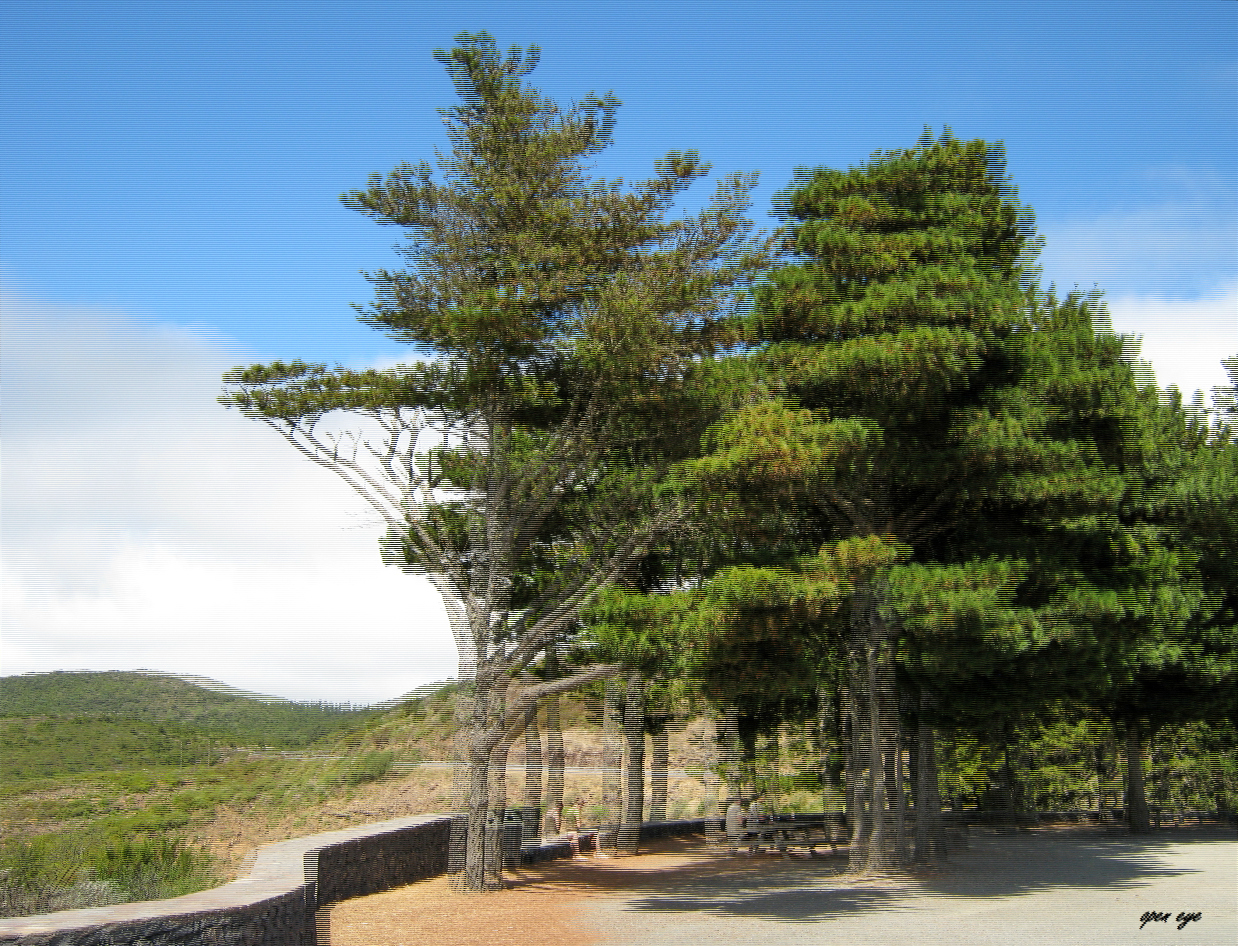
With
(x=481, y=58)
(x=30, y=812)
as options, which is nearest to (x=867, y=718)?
(x=481, y=58)

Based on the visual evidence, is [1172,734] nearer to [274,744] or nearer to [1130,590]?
[1130,590]

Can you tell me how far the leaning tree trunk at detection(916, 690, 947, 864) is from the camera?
13.9 meters

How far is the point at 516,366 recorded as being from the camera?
1262cm

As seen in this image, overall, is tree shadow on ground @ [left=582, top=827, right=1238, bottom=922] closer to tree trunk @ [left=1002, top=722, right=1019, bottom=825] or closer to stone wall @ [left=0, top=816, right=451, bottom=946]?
stone wall @ [left=0, top=816, right=451, bottom=946]

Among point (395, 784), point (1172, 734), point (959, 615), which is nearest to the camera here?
point (959, 615)

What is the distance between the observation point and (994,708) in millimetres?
13070

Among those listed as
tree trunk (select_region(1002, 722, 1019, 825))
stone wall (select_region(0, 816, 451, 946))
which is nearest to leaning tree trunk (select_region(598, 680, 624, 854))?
stone wall (select_region(0, 816, 451, 946))

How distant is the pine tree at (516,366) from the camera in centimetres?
1217

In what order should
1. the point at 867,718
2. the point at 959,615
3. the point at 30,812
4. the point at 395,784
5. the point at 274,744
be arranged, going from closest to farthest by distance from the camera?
the point at 959,615 → the point at 867,718 → the point at 30,812 → the point at 395,784 → the point at 274,744

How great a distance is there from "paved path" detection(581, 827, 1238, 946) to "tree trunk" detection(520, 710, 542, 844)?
196 centimetres

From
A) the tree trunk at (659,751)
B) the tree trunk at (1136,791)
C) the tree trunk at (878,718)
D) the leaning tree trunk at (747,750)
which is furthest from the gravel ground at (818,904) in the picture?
the tree trunk at (1136,791)

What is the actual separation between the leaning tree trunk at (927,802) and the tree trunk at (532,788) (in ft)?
19.4

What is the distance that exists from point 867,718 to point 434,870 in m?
6.25

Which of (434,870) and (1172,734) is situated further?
(1172,734)
